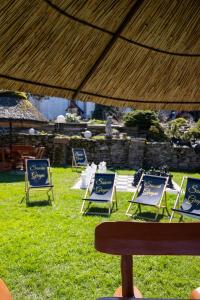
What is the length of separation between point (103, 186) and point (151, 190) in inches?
43.8

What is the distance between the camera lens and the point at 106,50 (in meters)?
2.53

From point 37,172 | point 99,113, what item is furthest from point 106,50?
point 99,113

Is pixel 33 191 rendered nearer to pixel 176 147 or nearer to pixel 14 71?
pixel 14 71

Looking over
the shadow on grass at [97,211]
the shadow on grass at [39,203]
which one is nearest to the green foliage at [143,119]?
the shadow on grass at [39,203]

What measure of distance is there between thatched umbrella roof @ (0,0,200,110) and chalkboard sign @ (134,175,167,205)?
4.28 m

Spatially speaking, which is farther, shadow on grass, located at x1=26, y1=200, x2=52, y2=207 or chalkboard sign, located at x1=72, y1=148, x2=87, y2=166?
chalkboard sign, located at x1=72, y1=148, x2=87, y2=166

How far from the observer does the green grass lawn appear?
4.05 metres

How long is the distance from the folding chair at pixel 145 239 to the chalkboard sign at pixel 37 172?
251 inches

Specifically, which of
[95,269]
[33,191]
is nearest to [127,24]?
[95,269]

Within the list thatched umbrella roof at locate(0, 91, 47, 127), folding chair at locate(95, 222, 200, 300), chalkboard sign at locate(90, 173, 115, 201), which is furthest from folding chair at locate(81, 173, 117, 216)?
thatched umbrella roof at locate(0, 91, 47, 127)

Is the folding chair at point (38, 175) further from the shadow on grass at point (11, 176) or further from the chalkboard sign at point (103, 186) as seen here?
→ the shadow on grass at point (11, 176)

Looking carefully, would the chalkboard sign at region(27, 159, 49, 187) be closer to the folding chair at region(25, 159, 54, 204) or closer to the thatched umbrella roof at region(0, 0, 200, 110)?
the folding chair at region(25, 159, 54, 204)

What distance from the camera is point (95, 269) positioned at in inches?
180

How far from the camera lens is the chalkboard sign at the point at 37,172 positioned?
8.60 meters
